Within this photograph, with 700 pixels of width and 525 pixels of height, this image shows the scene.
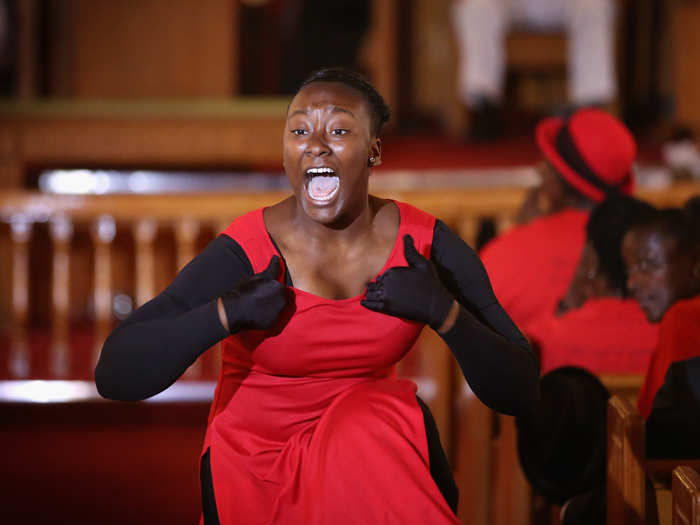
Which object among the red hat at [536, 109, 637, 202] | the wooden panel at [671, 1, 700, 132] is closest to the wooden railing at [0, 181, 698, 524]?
the red hat at [536, 109, 637, 202]

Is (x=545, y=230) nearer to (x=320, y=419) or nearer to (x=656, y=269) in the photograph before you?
(x=656, y=269)

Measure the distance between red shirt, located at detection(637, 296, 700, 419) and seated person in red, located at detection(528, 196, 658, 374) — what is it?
0.41m

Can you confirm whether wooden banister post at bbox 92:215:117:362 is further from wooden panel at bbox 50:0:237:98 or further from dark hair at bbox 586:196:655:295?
dark hair at bbox 586:196:655:295

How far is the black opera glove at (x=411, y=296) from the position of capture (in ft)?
4.18

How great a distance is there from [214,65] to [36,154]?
140cm

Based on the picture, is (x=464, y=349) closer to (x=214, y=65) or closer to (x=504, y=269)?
(x=504, y=269)

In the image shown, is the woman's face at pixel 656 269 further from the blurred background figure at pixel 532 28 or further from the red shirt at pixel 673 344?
the blurred background figure at pixel 532 28

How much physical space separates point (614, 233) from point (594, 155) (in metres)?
0.41

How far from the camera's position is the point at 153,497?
8.38 ft

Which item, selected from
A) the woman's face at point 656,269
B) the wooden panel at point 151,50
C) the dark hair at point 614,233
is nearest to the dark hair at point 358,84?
the woman's face at point 656,269

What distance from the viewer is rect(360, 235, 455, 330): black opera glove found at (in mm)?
1274

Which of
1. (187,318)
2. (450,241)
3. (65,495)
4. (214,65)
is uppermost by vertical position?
(214,65)

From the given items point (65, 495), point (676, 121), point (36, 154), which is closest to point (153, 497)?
point (65, 495)

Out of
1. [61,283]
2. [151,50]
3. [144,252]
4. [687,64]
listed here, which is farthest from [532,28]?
[61,283]
